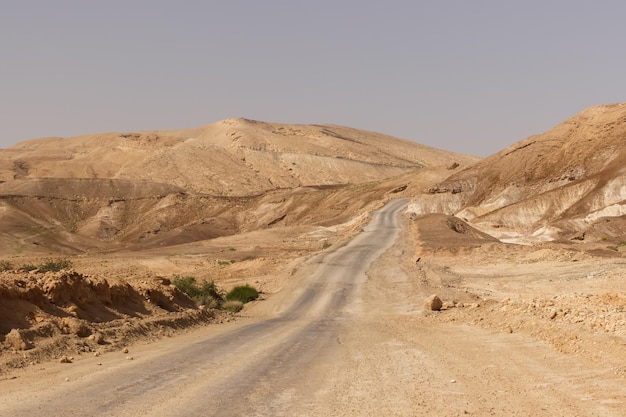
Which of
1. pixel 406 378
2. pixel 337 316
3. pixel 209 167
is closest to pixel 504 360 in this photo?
pixel 406 378

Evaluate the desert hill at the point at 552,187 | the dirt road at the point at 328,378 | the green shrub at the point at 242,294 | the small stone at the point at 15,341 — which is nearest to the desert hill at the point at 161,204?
the desert hill at the point at 552,187

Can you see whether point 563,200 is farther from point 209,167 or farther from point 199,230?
point 209,167

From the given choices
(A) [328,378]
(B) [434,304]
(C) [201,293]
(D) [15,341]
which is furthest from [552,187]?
(D) [15,341]

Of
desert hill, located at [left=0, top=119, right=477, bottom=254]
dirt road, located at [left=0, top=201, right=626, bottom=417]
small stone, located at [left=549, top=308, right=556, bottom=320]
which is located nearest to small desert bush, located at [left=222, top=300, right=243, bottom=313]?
dirt road, located at [left=0, top=201, right=626, bottom=417]

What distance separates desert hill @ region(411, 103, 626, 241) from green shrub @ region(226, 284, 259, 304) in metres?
38.8

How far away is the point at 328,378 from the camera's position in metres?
12.8

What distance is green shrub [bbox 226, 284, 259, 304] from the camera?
36.0 metres

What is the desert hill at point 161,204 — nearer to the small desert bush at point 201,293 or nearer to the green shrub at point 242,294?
the green shrub at point 242,294

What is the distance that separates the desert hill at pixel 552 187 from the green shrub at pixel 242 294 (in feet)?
127

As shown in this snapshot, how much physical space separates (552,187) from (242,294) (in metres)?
63.0

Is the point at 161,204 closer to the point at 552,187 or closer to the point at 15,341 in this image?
the point at 552,187

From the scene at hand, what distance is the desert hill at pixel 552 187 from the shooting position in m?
72.9

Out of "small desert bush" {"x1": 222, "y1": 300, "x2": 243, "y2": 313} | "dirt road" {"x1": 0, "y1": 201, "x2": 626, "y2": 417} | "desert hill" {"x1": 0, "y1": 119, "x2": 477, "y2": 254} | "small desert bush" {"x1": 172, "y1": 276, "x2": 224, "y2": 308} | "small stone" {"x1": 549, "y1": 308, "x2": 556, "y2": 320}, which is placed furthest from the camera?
"desert hill" {"x1": 0, "y1": 119, "x2": 477, "y2": 254}

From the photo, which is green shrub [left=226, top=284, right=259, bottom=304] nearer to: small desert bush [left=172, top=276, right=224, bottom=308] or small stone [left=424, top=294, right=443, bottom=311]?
small desert bush [left=172, top=276, right=224, bottom=308]
